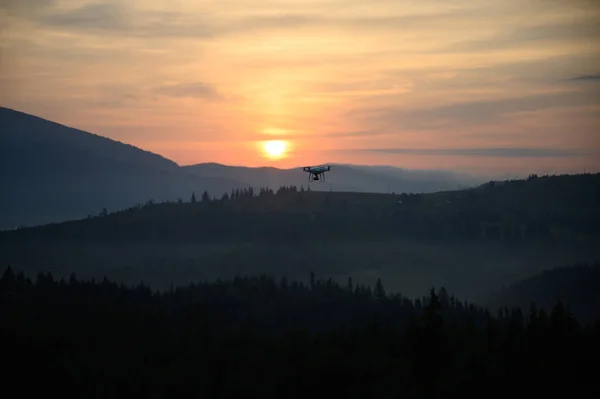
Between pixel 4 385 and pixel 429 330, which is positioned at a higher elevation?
pixel 429 330

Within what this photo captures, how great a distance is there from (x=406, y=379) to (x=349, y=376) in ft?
52.4

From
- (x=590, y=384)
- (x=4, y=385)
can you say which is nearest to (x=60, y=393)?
(x=4, y=385)

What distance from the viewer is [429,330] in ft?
518

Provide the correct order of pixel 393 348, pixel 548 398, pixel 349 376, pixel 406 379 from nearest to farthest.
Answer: pixel 548 398, pixel 406 379, pixel 349 376, pixel 393 348

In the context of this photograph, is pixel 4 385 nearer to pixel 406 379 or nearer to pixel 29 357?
pixel 29 357

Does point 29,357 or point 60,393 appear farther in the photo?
point 29,357

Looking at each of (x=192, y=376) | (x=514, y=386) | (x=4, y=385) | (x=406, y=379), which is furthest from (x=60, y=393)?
(x=514, y=386)

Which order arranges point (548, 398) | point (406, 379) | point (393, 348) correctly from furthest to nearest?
point (393, 348)
point (406, 379)
point (548, 398)

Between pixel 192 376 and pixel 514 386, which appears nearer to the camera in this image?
pixel 514 386

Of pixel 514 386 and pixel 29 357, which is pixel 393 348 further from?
pixel 29 357

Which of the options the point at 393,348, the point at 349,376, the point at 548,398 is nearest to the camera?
the point at 548,398

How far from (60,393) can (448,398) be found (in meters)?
74.3

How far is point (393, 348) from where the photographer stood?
198000 millimetres

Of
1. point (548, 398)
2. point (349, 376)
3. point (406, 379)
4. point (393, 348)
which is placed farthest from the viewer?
point (393, 348)
